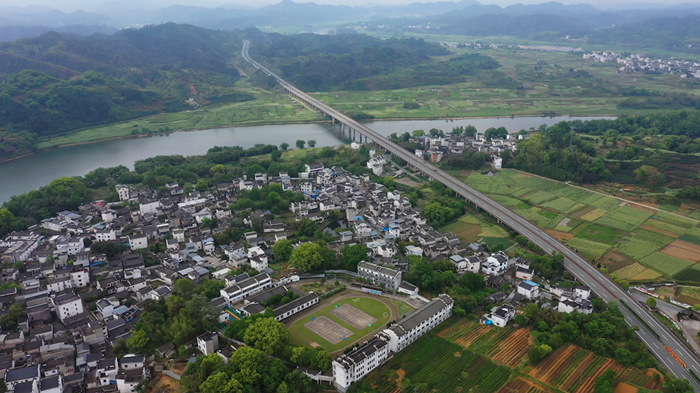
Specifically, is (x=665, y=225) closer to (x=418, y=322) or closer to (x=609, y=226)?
(x=609, y=226)

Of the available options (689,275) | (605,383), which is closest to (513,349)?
(605,383)

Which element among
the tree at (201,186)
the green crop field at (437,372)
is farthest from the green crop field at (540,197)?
the tree at (201,186)

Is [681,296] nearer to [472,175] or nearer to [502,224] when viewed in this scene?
[502,224]

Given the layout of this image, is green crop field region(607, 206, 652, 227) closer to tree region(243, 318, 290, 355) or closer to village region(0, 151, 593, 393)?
village region(0, 151, 593, 393)

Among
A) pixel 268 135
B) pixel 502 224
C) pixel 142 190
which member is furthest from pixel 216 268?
pixel 268 135

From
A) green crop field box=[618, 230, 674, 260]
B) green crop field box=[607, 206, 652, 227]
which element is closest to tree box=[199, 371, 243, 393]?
green crop field box=[618, 230, 674, 260]

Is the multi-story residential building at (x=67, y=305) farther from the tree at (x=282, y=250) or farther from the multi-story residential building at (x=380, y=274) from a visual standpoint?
the multi-story residential building at (x=380, y=274)
